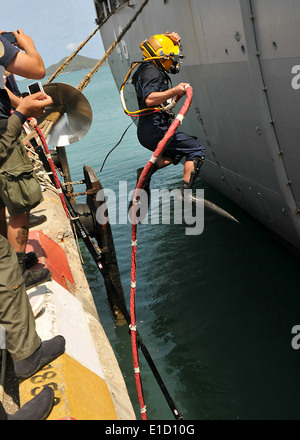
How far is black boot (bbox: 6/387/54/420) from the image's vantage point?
147 inches

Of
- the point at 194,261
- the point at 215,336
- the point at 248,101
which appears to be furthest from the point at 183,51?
the point at 215,336

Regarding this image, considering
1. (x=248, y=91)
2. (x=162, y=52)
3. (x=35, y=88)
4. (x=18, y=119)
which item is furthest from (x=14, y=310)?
(x=248, y=91)

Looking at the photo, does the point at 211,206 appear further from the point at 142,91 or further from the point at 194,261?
the point at 194,261

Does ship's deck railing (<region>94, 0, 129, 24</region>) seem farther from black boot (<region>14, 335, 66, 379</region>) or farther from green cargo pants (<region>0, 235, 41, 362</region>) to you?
black boot (<region>14, 335, 66, 379</region>)

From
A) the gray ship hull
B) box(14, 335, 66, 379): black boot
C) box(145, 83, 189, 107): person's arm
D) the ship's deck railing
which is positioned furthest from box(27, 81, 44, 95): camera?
the ship's deck railing

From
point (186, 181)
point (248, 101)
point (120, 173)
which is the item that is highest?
point (248, 101)

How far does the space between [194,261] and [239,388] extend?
4656 mm

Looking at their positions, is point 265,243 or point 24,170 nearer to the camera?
point 24,170

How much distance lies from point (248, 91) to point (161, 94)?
78.8 inches

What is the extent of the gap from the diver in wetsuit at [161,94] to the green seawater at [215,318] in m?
2.91

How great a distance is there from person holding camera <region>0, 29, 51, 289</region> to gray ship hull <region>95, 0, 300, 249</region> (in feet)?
10.4

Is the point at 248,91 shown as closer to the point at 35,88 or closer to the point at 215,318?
the point at 35,88

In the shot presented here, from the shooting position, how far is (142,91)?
21.2ft

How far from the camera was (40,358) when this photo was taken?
4.31 metres
